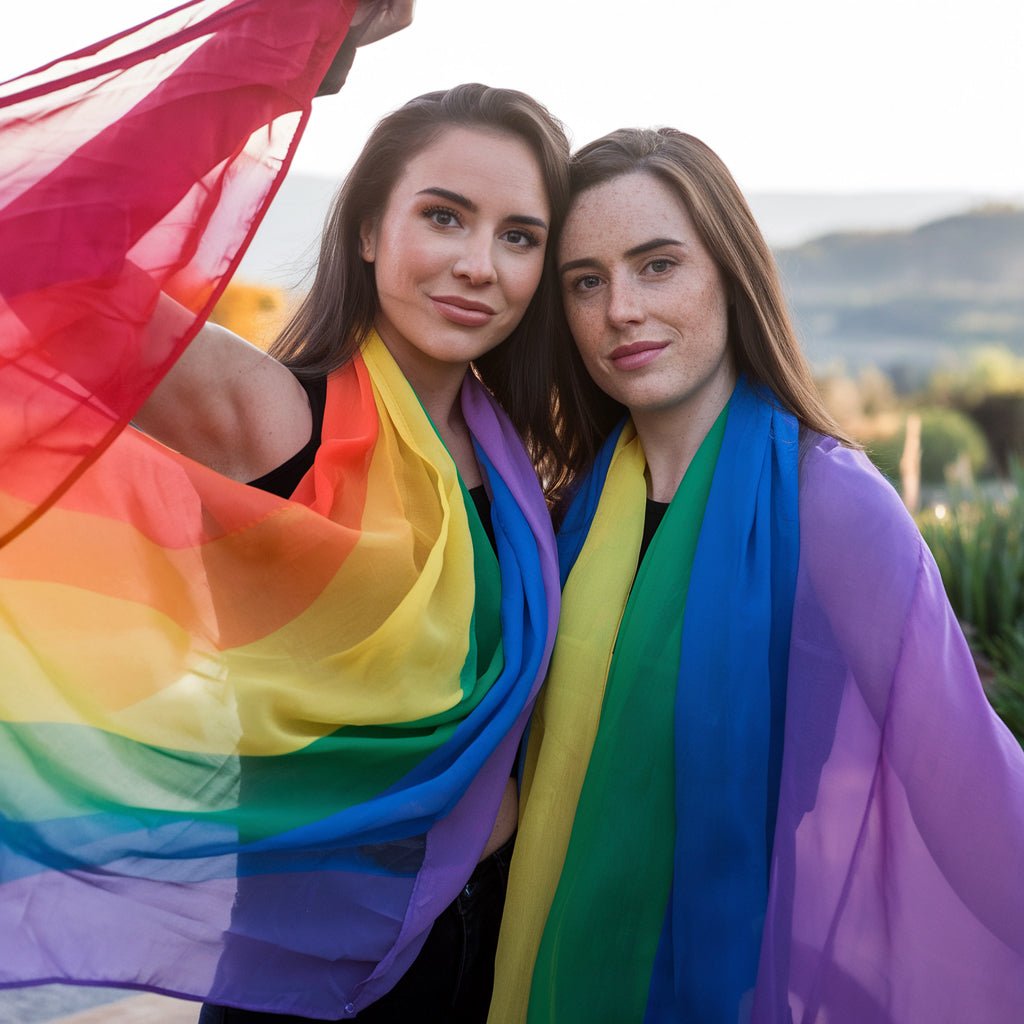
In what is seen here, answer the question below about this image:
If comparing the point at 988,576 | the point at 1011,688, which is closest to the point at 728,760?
the point at 1011,688

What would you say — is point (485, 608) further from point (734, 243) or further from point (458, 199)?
point (734, 243)

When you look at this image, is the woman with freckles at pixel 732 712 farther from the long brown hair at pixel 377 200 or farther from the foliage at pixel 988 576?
the foliage at pixel 988 576

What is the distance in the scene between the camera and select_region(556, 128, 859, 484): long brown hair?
2.39m

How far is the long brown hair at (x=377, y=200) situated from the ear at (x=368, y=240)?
11 mm

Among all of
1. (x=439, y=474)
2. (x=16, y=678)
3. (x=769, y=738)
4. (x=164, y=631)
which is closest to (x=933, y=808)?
(x=769, y=738)

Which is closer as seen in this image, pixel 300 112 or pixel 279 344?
pixel 300 112

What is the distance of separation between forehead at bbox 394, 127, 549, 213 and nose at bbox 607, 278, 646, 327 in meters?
0.23

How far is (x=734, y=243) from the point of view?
242 cm

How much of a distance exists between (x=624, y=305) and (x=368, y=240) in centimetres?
56

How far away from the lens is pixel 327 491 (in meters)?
2.04

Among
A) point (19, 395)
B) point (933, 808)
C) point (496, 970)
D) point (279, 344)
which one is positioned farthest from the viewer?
point (279, 344)

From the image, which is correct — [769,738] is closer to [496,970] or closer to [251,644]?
[496,970]

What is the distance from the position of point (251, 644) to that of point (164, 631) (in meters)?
0.14

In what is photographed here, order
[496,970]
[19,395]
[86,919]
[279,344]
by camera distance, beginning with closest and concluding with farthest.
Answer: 1. [19,395]
2. [86,919]
3. [496,970]
4. [279,344]
